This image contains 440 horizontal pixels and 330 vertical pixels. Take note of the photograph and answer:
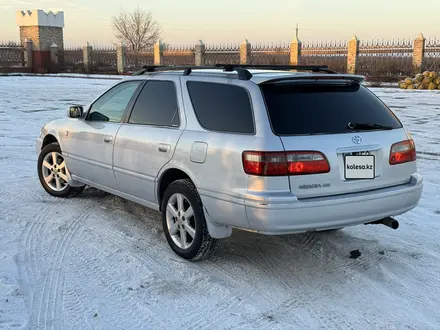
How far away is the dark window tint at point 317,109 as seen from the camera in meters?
3.79

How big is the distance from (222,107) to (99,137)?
1791 millimetres

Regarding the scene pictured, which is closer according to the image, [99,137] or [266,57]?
[99,137]

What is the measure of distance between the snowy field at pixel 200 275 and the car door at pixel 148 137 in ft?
1.83

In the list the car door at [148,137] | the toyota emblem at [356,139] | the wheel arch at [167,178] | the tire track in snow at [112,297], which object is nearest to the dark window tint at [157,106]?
the car door at [148,137]

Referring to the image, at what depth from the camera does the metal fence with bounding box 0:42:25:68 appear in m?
49.1

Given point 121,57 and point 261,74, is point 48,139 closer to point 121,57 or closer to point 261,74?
point 261,74

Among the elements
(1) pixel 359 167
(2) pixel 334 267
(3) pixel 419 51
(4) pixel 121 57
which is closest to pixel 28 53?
(4) pixel 121 57

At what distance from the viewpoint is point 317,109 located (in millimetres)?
3949

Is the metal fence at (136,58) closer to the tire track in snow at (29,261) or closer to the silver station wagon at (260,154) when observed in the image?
the tire track in snow at (29,261)

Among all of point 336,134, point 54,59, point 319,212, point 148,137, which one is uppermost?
point 54,59

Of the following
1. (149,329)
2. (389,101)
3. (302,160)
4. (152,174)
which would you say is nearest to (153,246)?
(152,174)

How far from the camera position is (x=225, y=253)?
4.55 m

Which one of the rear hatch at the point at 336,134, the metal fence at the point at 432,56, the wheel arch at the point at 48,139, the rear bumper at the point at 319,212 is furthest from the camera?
the metal fence at the point at 432,56

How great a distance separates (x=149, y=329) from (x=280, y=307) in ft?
3.10
